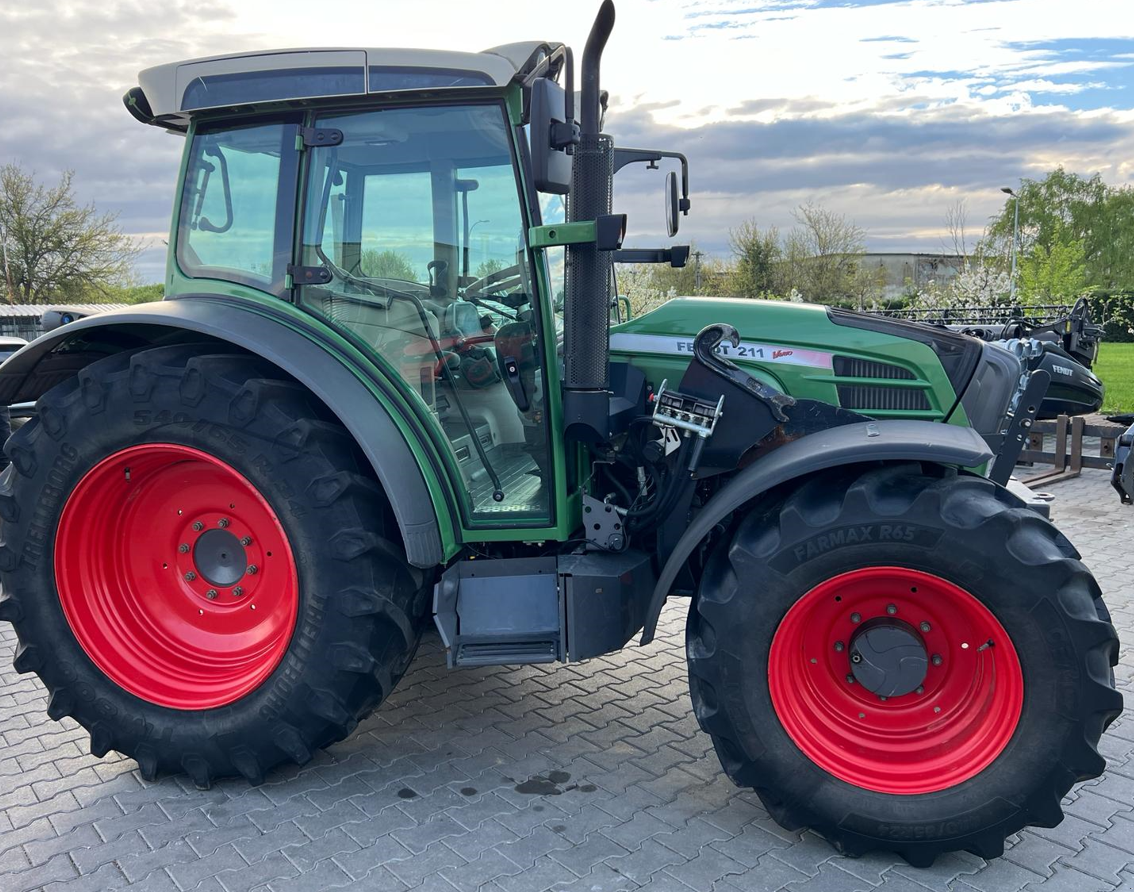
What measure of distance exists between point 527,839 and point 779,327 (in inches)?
78.9

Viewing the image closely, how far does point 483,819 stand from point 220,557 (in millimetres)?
1404

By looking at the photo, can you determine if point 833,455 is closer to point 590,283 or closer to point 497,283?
point 590,283

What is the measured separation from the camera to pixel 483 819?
3139mm

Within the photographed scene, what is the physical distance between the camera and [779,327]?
3475 millimetres

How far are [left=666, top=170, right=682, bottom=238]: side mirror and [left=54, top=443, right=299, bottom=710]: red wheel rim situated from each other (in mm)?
1900

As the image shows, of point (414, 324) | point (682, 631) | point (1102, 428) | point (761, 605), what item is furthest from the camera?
point (1102, 428)

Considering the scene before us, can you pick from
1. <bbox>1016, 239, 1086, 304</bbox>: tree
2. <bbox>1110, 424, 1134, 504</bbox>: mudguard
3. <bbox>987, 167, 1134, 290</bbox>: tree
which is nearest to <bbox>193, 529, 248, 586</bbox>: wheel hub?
<bbox>1110, 424, 1134, 504</bbox>: mudguard

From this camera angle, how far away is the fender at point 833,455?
2.86 meters

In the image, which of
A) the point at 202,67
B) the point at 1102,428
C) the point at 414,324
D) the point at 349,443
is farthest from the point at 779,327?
the point at 1102,428

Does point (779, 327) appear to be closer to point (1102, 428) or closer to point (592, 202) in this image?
point (592, 202)

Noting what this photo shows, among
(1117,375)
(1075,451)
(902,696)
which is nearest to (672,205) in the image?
(902,696)

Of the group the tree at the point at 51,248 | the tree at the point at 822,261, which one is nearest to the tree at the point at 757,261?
the tree at the point at 822,261

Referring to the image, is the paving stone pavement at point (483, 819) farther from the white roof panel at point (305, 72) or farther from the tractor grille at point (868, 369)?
the white roof panel at point (305, 72)

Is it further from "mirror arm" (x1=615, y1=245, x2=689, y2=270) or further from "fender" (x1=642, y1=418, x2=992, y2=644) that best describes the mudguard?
"mirror arm" (x1=615, y1=245, x2=689, y2=270)
